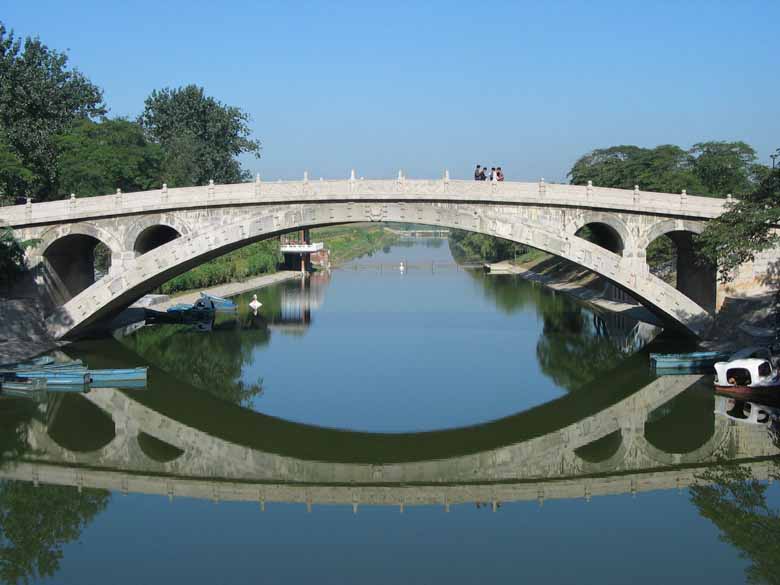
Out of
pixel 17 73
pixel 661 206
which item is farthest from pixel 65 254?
pixel 661 206

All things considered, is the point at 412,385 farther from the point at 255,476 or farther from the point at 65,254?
the point at 65,254

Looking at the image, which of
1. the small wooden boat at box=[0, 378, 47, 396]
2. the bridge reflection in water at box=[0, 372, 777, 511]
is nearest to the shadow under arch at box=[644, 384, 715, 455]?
the bridge reflection in water at box=[0, 372, 777, 511]

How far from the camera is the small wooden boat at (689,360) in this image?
30078 millimetres

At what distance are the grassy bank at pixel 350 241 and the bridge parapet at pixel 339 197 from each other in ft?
180

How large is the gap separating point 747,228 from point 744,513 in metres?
12.7

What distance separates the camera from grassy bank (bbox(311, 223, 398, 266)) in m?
105

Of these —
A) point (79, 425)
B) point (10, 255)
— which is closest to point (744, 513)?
point (79, 425)

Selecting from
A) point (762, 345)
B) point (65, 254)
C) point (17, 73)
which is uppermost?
point (17, 73)

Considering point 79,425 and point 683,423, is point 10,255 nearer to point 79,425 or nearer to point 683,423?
point 79,425

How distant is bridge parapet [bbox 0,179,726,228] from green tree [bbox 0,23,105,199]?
11051 millimetres

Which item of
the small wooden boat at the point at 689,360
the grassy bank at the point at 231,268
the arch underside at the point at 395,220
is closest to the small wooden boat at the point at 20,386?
the arch underside at the point at 395,220

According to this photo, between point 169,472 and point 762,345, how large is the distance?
1800 cm

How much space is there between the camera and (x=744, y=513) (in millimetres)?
18062

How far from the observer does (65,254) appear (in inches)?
1481
